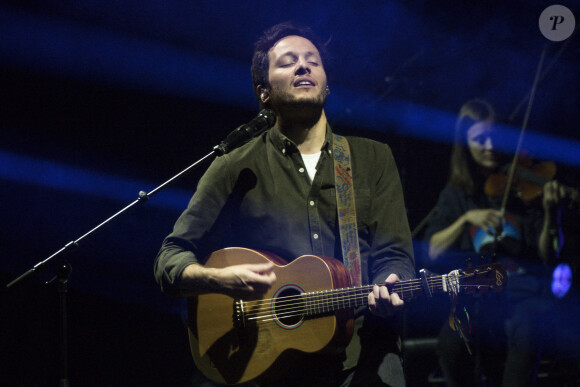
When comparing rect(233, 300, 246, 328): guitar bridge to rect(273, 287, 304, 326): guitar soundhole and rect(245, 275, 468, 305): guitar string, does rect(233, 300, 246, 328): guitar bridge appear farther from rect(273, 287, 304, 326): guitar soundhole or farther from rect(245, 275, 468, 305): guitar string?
rect(245, 275, 468, 305): guitar string

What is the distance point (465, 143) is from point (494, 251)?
3.55 feet

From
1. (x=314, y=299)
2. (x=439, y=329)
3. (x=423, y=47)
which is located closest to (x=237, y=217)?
(x=314, y=299)

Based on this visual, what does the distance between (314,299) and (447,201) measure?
2.79 m

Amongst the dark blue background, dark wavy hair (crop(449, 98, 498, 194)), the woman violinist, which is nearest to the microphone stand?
the dark blue background

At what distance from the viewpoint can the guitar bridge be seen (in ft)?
8.10

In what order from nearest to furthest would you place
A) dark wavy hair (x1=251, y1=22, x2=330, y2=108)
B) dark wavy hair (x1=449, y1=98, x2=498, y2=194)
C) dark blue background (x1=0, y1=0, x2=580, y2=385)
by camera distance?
dark wavy hair (x1=251, y1=22, x2=330, y2=108) → dark blue background (x1=0, y1=0, x2=580, y2=385) → dark wavy hair (x1=449, y1=98, x2=498, y2=194)

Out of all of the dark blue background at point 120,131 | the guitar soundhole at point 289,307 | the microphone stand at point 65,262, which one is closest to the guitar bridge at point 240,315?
the guitar soundhole at point 289,307

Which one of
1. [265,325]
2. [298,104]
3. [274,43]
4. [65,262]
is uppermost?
[274,43]

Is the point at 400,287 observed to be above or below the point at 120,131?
below

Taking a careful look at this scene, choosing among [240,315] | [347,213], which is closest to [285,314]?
[240,315]

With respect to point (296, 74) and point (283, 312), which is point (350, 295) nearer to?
point (283, 312)

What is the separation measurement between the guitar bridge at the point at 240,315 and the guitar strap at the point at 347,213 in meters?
0.50

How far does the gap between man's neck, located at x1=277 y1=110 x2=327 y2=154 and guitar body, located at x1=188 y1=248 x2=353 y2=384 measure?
1.96 ft

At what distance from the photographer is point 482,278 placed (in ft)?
7.17
